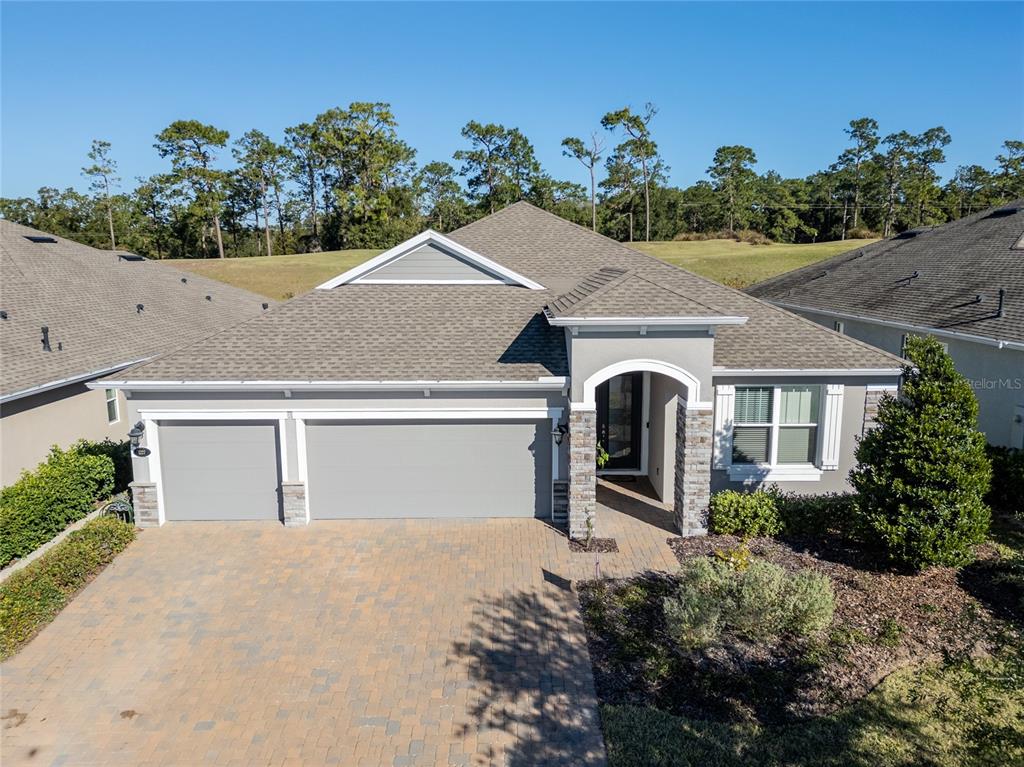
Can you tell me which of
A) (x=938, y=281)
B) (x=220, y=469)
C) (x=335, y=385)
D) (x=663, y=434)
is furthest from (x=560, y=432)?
(x=938, y=281)

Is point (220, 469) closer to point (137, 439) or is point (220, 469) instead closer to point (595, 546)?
point (137, 439)

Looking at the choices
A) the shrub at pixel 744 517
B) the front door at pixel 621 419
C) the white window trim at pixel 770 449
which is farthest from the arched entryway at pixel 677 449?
Answer: the front door at pixel 621 419

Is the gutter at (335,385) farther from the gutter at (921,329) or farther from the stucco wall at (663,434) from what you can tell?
the gutter at (921,329)

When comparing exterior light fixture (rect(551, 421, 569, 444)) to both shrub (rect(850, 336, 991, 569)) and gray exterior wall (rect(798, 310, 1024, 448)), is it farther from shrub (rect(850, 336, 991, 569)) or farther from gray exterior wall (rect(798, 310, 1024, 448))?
gray exterior wall (rect(798, 310, 1024, 448))

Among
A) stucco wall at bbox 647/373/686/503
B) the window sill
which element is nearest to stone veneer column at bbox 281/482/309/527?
stucco wall at bbox 647/373/686/503

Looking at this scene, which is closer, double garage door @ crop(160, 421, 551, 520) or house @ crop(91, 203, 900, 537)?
house @ crop(91, 203, 900, 537)

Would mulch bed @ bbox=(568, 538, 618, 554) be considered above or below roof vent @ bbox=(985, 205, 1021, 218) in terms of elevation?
below
